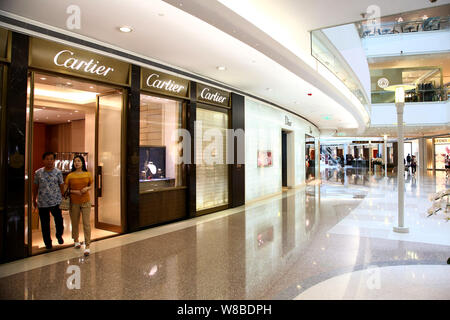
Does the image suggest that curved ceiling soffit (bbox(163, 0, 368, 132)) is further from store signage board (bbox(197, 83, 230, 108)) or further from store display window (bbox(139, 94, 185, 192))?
store display window (bbox(139, 94, 185, 192))

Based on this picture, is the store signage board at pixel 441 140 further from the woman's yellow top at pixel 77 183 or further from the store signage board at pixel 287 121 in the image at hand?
the woman's yellow top at pixel 77 183

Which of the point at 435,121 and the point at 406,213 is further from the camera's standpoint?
the point at 435,121

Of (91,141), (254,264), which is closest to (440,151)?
(91,141)

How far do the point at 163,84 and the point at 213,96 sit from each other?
71.7 inches

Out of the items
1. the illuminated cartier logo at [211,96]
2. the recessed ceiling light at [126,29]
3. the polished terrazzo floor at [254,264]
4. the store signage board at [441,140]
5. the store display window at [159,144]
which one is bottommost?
the polished terrazzo floor at [254,264]

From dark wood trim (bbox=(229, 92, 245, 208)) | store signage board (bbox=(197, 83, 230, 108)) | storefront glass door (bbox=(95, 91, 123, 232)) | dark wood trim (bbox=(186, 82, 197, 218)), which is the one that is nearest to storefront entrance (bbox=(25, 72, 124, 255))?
storefront glass door (bbox=(95, 91, 123, 232))

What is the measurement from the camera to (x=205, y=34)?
193 inches

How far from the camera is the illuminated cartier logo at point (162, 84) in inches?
242

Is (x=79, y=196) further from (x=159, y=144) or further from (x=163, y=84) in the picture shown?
(x=163, y=84)

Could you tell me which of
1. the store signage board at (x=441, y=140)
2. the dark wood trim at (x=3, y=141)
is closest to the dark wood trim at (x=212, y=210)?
the dark wood trim at (x=3, y=141)

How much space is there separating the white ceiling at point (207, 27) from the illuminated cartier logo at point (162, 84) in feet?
1.18

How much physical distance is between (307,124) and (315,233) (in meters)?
12.2
